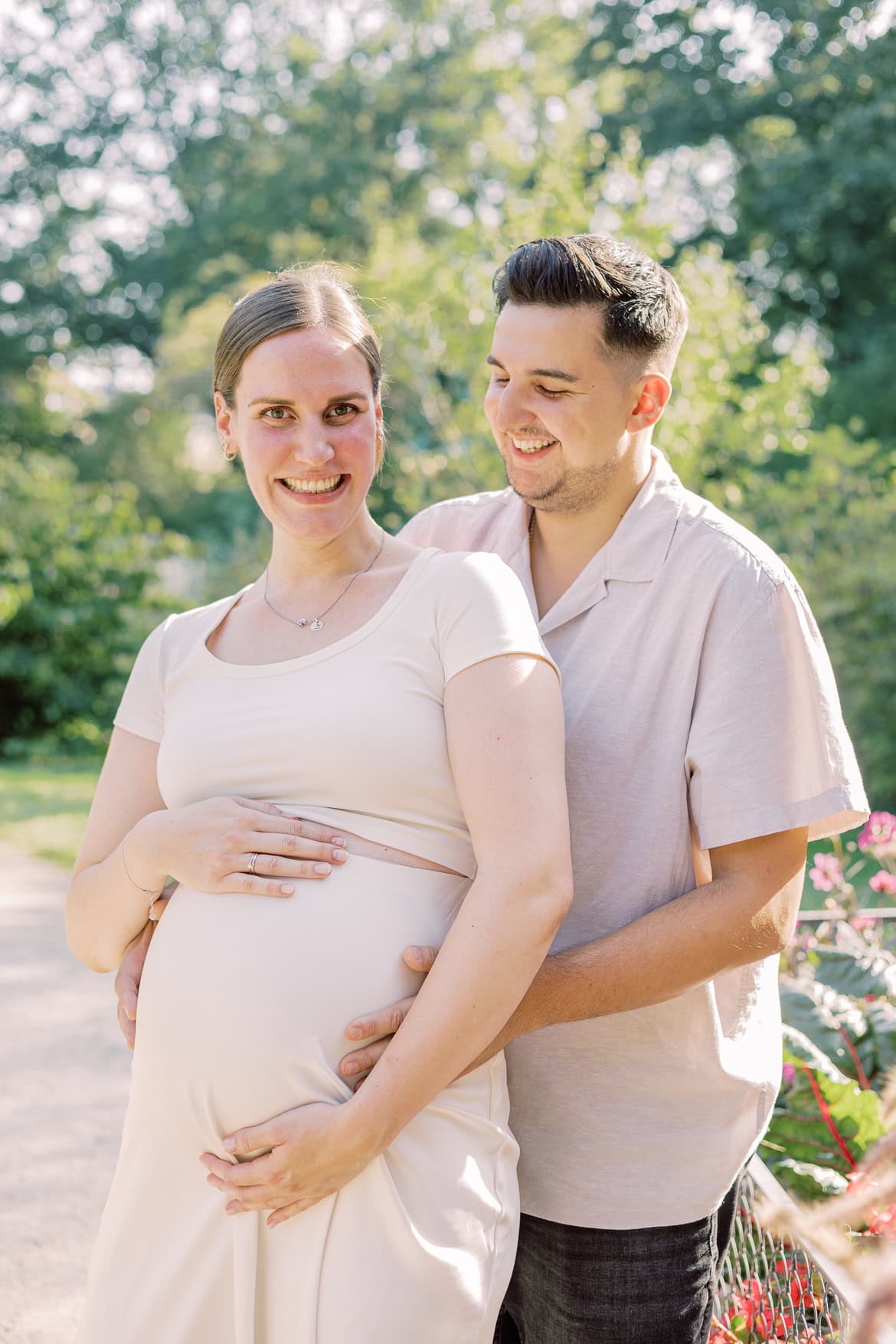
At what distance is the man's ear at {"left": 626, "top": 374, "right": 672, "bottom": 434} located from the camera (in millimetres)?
2207

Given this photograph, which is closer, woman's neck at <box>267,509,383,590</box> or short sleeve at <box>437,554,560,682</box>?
short sleeve at <box>437,554,560,682</box>

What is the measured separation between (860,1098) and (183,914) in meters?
1.86

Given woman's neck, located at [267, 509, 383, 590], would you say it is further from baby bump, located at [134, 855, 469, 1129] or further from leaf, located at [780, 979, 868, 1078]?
leaf, located at [780, 979, 868, 1078]

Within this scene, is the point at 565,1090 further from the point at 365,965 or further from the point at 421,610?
the point at 421,610

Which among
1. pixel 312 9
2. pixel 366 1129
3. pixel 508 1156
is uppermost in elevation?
pixel 312 9

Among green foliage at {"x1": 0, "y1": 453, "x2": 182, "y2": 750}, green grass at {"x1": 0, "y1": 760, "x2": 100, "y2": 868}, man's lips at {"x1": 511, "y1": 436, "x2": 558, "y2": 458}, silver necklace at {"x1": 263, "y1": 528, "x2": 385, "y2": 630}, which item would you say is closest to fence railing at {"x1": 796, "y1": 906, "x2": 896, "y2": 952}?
man's lips at {"x1": 511, "y1": 436, "x2": 558, "y2": 458}

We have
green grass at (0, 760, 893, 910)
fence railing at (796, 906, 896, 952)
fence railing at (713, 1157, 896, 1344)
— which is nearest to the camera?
fence railing at (713, 1157, 896, 1344)

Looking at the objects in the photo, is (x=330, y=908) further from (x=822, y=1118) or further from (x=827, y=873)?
(x=827, y=873)

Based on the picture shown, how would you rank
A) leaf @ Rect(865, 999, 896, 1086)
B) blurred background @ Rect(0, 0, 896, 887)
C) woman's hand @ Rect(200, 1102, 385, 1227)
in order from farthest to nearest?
blurred background @ Rect(0, 0, 896, 887), leaf @ Rect(865, 999, 896, 1086), woman's hand @ Rect(200, 1102, 385, 1227)

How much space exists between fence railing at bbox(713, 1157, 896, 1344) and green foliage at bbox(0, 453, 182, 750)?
1242 centimetres

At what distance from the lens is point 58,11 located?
93.1 feet

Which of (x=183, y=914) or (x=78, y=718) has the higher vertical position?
(x=183, y=914)

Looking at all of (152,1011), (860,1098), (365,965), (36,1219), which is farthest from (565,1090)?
(36,1219)

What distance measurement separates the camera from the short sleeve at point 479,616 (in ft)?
5.77
